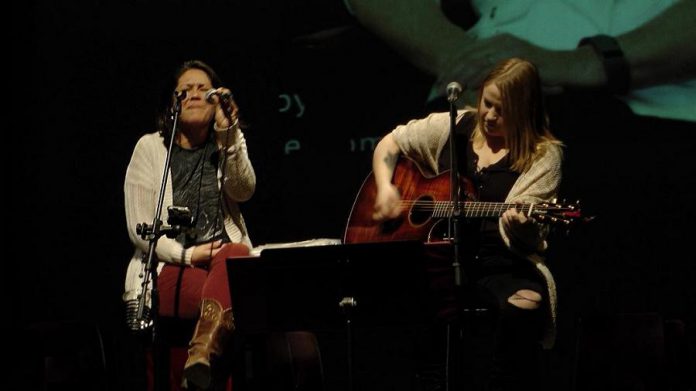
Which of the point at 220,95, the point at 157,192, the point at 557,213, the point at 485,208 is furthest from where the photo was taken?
the point at 157,192

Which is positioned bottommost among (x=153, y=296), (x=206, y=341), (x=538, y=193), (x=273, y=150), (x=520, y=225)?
(x=206, y=341)

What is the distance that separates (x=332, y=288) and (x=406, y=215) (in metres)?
0.66

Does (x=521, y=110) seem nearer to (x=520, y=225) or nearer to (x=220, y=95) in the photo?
(x=520, y=225)

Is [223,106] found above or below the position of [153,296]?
above

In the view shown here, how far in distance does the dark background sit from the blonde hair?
3.01 ft

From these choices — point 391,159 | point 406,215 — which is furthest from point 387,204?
point 391,159

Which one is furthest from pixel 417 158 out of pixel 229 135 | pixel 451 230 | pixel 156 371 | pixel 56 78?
pixel 56 78

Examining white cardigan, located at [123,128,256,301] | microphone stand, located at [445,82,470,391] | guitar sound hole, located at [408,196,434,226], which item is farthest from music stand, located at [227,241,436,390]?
white cardigan, located at [123,128,256,301]

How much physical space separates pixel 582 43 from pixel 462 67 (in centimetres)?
58

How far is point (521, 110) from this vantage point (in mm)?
3617

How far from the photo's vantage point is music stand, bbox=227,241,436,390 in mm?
3086

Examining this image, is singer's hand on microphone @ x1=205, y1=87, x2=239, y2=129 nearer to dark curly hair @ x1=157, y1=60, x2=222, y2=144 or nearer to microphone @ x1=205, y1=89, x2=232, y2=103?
microphone @ x1=205, y1=89, x2=232, y2=103

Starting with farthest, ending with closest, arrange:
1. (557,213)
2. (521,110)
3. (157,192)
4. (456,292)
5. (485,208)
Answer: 1. (157,192)
2. (521,110)
3. (485,208)
4. (557,213)
5. (456,292)

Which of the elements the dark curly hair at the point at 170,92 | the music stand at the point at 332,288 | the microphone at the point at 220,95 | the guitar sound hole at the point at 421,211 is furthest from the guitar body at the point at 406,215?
the dark curly hair at the point at 170,92
